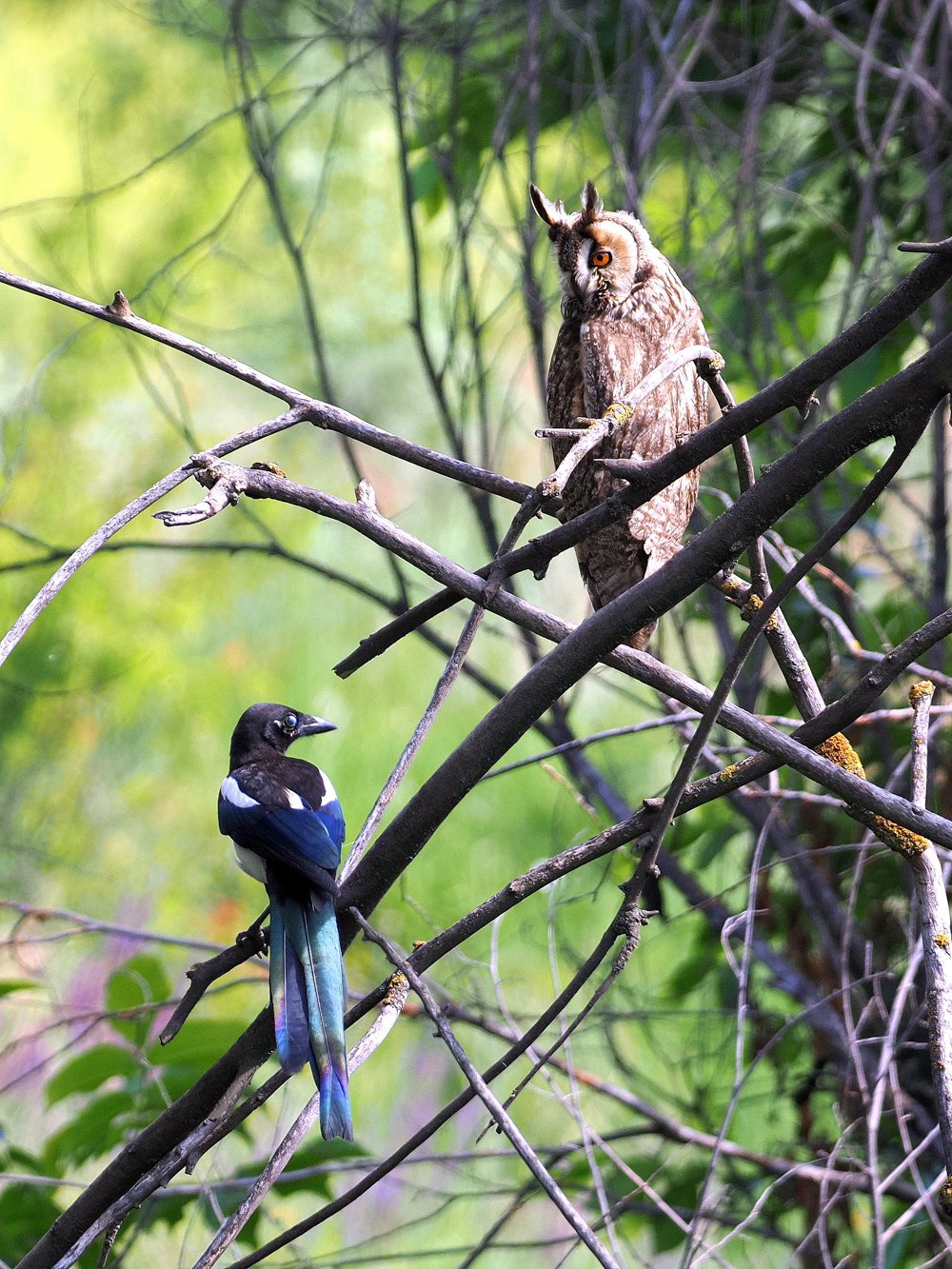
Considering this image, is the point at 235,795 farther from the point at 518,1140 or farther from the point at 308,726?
the point at 518,1140

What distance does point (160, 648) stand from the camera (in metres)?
3.68

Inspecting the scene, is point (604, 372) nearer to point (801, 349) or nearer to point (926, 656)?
point (801, 349)

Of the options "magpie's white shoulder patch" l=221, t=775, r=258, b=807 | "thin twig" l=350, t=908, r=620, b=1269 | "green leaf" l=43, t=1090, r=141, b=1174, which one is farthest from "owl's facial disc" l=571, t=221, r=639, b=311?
"green leaf" l=43, t=1090, r=141, b=1174

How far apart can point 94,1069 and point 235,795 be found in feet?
1.72

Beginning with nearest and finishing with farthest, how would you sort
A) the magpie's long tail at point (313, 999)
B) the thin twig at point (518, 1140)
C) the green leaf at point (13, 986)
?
the thin twig at point (518, 1140) → the magpie's long tail at point (313, 999) → the green leaf at point (13, 986)

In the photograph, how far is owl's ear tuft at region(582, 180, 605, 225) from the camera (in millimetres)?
1441

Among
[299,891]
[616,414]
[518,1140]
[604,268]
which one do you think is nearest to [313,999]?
[299,891]

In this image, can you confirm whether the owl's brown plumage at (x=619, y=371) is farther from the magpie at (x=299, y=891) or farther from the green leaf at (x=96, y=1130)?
the green leaf at (x=96, y=1130)

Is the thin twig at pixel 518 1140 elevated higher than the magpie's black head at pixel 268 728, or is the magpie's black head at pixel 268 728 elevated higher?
the magpie's black head at pixel 268 728

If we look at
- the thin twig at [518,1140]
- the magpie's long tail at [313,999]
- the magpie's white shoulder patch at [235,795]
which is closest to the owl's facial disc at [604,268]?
the magpie's white shoulder patch at [235,795]

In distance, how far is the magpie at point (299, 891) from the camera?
0.85m

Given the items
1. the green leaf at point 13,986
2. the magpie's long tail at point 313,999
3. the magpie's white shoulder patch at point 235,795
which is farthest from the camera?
the green leaf at point 13,986

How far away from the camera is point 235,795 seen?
116 centimetres

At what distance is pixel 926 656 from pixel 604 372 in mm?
779
